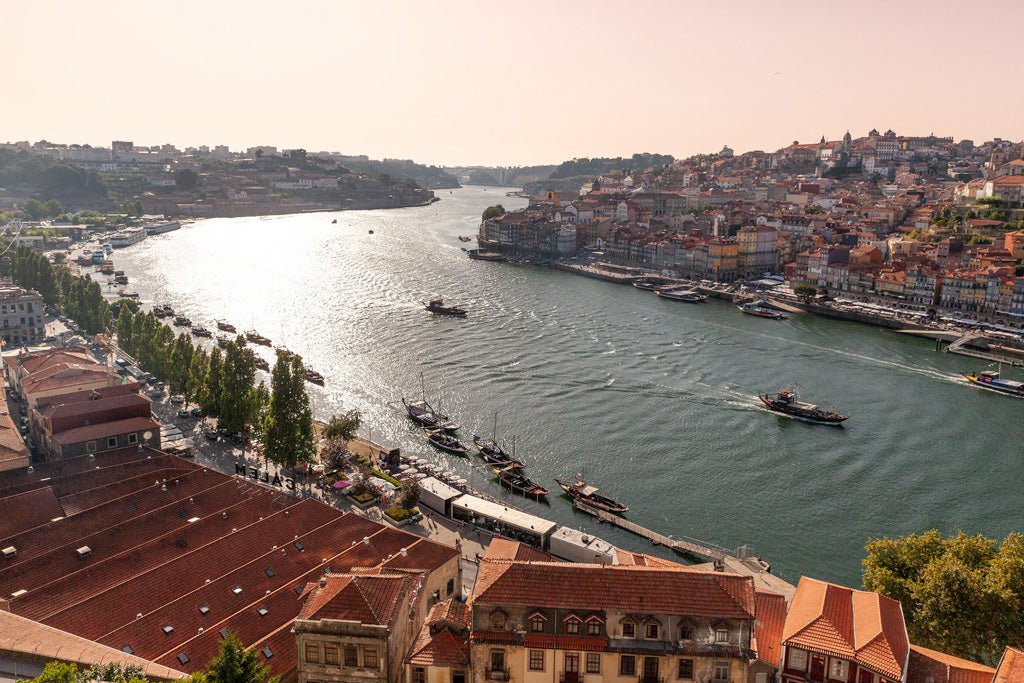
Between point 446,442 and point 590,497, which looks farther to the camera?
point 446,442

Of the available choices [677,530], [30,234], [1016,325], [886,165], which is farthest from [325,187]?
[677,530]

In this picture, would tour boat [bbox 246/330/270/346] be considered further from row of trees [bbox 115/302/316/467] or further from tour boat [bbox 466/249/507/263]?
tour boat [bbox 466/249/507/263]

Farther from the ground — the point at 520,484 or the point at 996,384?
the point at 996,384

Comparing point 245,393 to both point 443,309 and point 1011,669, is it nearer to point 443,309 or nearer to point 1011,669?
point 1011,669

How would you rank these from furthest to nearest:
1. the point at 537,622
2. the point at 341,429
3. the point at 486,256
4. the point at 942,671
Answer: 1. the point at 486,256
2. the point at 341,429
3. the point at 942,671
4. the point at 537,622

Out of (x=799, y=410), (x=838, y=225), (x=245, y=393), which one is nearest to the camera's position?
(x=245, y=393)

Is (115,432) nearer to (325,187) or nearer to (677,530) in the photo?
(677,530)

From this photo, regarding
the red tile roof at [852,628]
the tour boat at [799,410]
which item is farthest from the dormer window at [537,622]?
the tour boat at [799,410]

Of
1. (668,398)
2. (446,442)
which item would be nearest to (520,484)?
(446,442)
